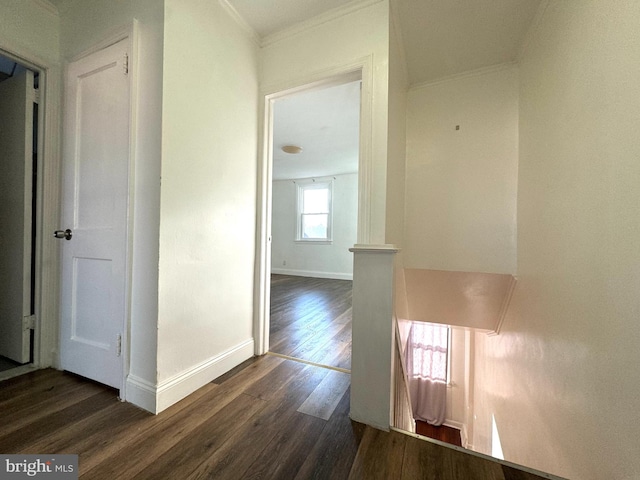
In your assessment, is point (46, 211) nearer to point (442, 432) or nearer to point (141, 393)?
point (141, 393)

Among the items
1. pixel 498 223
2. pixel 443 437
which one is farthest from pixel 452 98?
pixel 443 437

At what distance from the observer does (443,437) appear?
3799 millimetres

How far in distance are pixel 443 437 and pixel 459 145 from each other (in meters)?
4.24

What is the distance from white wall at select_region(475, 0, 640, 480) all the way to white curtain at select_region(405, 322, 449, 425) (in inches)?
89.8

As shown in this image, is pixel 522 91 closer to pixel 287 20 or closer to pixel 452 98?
pixel 452 98

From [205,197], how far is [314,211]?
5007 mm

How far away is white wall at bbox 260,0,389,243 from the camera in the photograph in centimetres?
151

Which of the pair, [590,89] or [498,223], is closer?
[590,89]

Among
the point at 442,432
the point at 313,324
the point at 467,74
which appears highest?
the point at 467,74

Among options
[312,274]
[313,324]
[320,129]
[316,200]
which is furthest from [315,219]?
[313,324]

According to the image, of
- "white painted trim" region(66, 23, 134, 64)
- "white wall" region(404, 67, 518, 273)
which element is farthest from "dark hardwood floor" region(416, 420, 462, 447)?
"white painted trim" region(66, 23, 134, 64)

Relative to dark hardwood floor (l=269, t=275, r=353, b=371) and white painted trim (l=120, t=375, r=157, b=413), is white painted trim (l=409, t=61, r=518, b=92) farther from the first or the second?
white painted trim (l=120, t=375, r=157, b=413)

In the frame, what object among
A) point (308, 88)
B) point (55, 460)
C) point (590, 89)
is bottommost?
point (55, 460)

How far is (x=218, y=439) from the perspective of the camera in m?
1.12
